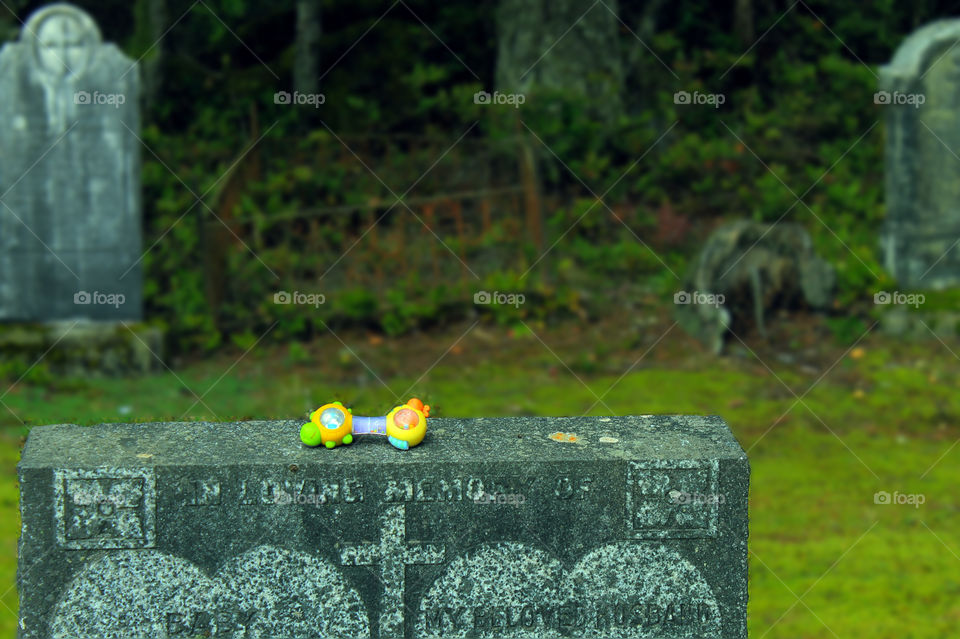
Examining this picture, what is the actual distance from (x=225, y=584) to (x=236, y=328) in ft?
17.2

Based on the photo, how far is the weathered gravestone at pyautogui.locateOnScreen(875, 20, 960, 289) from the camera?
28.7ft

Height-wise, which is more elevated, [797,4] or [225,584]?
[797,4]

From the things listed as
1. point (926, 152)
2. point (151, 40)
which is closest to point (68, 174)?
point (151, 40)

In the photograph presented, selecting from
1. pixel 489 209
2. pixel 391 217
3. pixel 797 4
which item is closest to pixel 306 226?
pixel 391 217

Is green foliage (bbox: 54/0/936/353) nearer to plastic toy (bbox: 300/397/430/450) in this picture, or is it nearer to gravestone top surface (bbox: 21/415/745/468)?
gravestone top surface (bbox: 21/415/745/468)

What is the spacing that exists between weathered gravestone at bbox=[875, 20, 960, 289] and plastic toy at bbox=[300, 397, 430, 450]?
20.0 ft

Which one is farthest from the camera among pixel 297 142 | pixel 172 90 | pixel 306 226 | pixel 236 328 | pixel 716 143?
pixel 172 90

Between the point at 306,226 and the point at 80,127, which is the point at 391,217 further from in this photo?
the point at 80,127

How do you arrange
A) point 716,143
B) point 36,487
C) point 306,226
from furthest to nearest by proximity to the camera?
point 716,143
point 306,226
point 36,487

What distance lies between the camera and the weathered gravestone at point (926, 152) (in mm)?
8742

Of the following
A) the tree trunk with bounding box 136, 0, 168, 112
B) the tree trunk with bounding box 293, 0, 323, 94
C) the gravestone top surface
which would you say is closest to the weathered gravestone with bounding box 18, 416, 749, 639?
the gravestone top surface

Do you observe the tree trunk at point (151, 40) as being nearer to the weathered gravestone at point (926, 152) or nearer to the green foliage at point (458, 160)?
the green foliage at point (458, 160)

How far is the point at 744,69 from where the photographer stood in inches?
530

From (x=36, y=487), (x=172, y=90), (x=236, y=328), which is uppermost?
(x=172, y=90)
